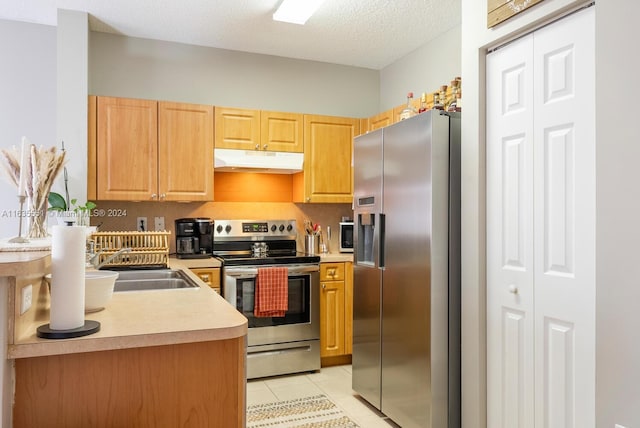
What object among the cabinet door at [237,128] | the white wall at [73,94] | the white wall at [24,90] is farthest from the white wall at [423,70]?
the white wall at [24,90]

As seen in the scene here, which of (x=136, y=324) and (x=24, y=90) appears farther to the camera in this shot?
(x=24, y=90)

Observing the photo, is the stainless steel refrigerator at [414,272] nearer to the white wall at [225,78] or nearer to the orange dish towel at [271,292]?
the orange dish towel at [271,292]

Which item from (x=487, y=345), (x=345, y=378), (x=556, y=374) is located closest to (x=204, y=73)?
(x=345, y=378)

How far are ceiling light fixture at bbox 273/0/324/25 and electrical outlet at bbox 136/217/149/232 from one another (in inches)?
75.8

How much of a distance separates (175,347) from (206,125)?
2677 millimetres

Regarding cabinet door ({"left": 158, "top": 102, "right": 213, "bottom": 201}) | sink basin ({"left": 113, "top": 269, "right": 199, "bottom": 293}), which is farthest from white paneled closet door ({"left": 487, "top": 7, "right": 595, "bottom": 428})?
cabinet door ({"left": 158, "top": 102, "right": 213, "bottom": 201})

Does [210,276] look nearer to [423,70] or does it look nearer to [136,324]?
[136,324]

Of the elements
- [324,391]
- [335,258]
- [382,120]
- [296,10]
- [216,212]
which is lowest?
[324,391]

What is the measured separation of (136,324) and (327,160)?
2982mm

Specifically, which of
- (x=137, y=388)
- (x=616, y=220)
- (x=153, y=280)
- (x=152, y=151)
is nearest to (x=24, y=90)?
(x=152, y=151)

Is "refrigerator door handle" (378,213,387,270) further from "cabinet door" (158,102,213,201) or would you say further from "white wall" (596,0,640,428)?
"cabinet door" (158,102,213,201)

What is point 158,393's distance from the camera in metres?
1.48

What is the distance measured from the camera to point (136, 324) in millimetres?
1500

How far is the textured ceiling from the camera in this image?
10.9 ft
